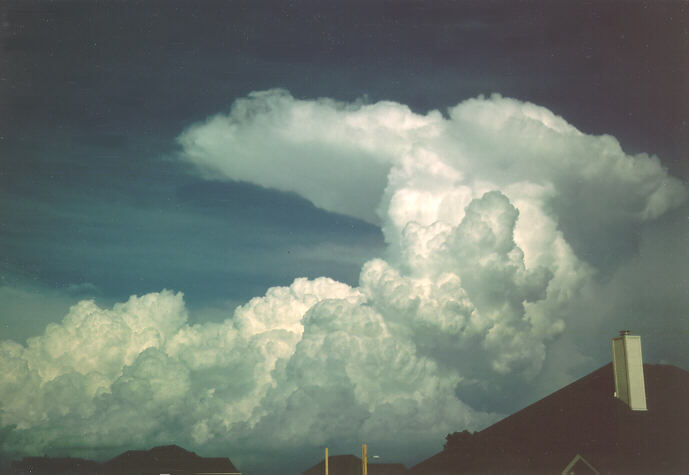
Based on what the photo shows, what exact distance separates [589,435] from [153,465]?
58232 mm

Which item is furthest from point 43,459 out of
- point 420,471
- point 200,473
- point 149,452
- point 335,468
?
point 420,471

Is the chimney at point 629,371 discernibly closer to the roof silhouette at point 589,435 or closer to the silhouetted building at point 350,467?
the roof silhouette at point 589,435

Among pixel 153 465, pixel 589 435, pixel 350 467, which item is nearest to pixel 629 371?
pixel 589 435

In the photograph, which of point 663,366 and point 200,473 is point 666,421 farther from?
point 200,473

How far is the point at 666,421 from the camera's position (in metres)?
37.8

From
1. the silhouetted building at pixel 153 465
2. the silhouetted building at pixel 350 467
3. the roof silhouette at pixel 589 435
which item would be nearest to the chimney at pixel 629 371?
the roof silhouette at pixel 589 435

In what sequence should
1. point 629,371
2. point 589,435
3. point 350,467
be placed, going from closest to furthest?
point 589,435, point 629,371, point 350,467

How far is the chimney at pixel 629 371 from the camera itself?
39.2m

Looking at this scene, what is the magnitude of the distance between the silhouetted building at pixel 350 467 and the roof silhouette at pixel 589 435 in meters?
33.4

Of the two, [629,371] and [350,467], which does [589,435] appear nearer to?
[629,371]

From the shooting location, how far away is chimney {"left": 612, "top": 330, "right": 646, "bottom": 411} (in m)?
39.2

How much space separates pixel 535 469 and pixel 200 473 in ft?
174

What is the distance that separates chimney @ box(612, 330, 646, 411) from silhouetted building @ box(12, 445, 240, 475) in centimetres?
5343

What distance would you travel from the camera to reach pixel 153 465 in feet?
260
